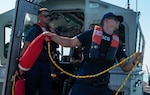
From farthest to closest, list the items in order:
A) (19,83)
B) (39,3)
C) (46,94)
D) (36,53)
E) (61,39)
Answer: (39,3) → (46,94) → (19,83) → (36,53) → (61,39)

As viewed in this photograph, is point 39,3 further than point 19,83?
Yes

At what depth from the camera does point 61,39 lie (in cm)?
368

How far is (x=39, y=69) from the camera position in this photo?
15.2 ft

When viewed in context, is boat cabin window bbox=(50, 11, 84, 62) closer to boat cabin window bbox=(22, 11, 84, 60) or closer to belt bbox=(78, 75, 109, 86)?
boat cabin window bbox=(22, 11, 84, 60)

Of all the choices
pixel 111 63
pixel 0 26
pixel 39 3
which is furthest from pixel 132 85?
pixel 0 26

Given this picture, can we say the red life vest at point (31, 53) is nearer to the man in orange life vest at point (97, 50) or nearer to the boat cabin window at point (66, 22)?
the man in orange life vest at point (97, 50)

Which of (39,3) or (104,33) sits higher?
(39,3)

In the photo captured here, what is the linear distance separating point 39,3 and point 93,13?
1.08 m

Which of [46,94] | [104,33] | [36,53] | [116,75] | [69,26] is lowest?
[46,94]

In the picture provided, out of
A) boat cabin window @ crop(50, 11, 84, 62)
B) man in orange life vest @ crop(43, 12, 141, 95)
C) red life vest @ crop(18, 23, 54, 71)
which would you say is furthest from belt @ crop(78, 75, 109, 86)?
boat cabin window @ crop(50, 11, 84, 62)

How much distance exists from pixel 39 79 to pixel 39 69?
170 millimetres

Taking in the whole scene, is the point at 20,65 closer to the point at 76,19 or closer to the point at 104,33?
the point at 104,33

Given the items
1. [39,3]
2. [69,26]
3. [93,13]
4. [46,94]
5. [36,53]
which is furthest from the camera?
[69,26]

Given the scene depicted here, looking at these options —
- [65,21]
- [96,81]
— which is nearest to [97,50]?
[96,81]
